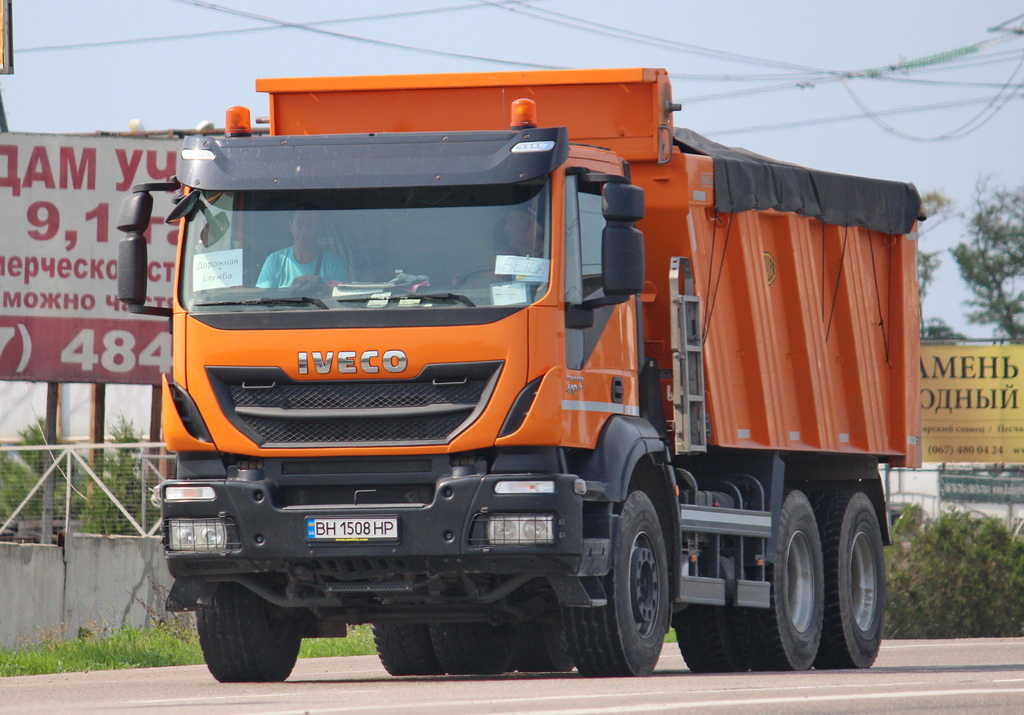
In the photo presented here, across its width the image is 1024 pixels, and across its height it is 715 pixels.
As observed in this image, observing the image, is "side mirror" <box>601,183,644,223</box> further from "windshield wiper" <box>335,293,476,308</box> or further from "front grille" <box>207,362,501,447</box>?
"front grille" <box>207,362,501,447</box>

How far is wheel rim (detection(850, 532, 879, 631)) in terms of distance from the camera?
15.6 m

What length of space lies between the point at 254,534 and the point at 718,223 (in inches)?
162

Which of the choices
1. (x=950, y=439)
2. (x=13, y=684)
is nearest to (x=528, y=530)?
(x=13, y=684)

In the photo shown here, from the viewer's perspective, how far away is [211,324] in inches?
433

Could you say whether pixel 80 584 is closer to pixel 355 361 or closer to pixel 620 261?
pixel 355 361

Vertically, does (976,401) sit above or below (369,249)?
below

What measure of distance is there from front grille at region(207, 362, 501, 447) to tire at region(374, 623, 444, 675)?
12.1 ft

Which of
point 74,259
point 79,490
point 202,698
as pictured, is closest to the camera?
point 202,698

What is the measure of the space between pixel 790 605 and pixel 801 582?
0.35 m

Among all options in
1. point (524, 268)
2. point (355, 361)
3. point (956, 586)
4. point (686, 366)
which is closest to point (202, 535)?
point (355, 361)

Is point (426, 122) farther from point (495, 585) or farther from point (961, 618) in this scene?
point (961, 618)

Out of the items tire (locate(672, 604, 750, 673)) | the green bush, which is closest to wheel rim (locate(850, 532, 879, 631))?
tire (locate(672, 604, 750, 673))

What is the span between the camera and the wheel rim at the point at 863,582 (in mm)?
15602

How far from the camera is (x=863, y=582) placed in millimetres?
15883
